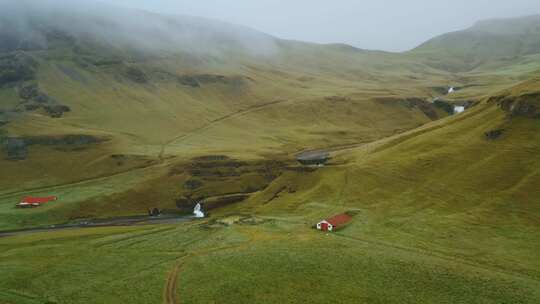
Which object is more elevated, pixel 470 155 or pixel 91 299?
pixel 470 155

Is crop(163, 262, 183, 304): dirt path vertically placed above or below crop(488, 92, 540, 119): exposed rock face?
below

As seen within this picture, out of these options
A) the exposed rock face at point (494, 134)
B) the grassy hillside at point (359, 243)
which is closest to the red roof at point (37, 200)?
the grassy hillside at point (359, 243)

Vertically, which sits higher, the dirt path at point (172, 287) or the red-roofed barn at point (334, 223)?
the red-roofed barn at point (334, 223)

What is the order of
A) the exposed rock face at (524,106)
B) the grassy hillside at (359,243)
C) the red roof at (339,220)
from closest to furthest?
the grassy hillside at (359,243) → the red roof at (339,220) → the exposed rock face at (524,106)

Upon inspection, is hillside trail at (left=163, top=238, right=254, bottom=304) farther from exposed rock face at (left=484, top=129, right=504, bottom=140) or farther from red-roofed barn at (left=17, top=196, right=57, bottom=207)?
red-roofed barn at (left=17, top=196, right=57, bottom=207)

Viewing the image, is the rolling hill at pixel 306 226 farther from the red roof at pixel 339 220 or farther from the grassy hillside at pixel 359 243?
the red roof at pixel 339 220

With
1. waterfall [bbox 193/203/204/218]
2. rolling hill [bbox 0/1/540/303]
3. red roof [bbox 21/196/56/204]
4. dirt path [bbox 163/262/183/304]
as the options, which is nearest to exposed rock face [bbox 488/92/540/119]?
rolling hill [bbox 0/1/540/303]

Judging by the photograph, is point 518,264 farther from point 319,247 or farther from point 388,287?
point 319,247

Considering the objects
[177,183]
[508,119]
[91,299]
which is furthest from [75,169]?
[508,119]
